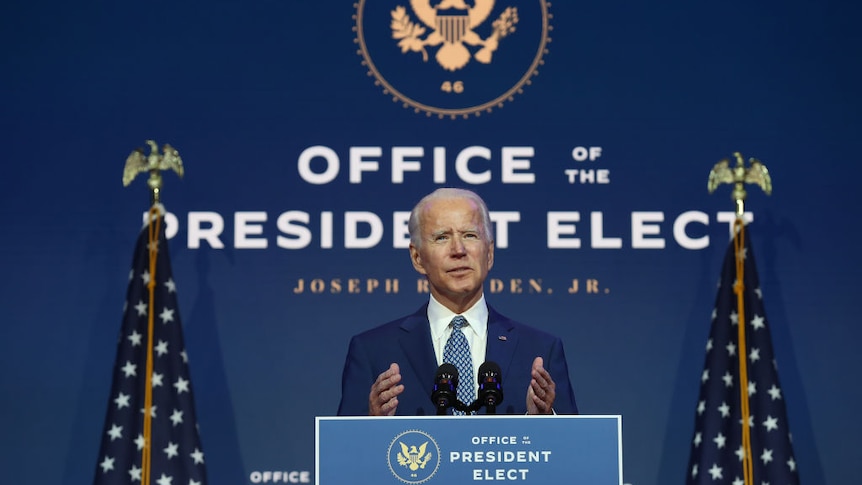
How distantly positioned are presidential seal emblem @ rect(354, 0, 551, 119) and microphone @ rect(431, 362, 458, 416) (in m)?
2.63

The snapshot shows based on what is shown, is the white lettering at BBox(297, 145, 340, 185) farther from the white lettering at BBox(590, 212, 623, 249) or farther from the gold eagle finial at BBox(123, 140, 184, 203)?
the white lettering at BBox(590, 212, 623, 249)

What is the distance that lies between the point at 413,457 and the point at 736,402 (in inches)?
94.7

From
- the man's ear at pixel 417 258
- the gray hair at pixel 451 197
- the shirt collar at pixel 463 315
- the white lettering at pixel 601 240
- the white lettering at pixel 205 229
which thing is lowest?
the shirt collar at pixel 463 315

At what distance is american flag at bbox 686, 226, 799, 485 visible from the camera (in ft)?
18.2

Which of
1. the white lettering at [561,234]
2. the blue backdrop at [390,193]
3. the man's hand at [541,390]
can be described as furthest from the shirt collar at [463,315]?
the white lettering at [561,234]

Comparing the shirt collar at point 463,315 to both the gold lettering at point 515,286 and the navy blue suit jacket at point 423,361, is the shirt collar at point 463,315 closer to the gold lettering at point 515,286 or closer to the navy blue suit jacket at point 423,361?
the navy blue suit jacket at point 423,361

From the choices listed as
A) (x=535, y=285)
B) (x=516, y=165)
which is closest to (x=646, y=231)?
(x=535, y=285)

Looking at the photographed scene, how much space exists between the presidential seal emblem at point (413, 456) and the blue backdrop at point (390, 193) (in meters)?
2.49

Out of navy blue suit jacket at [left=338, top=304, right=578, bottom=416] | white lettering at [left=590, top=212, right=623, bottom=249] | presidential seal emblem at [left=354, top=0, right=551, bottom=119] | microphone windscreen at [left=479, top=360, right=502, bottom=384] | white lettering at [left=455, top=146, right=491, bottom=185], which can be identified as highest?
presidential seal emblem at [left=354, top=0, right=551, bottom=119]

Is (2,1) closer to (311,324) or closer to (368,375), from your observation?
(311,324)

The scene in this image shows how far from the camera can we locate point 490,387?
3879 millimetres

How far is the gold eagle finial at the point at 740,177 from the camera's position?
5801mm

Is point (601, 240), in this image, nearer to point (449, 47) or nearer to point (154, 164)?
point (449, 47)

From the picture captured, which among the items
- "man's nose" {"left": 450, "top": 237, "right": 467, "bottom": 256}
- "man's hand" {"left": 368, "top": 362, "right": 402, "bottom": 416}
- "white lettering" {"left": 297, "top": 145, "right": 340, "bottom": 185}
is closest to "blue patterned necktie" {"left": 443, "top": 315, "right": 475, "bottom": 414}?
"man's nose" {"left": 450, "top": 237, "right": 467, "bottom": 256}
